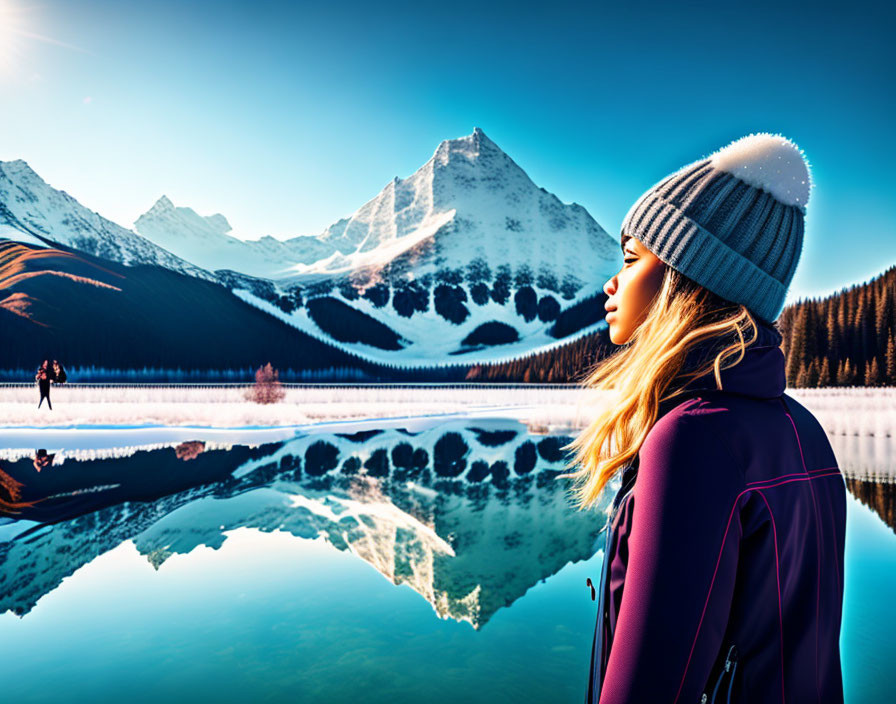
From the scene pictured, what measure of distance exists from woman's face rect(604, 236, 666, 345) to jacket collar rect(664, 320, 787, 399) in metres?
0.34

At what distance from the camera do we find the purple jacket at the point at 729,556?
118 centimetres

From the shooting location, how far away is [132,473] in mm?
12758

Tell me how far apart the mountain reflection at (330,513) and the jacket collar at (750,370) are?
4873 millimetres


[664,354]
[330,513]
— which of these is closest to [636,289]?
[664,354]

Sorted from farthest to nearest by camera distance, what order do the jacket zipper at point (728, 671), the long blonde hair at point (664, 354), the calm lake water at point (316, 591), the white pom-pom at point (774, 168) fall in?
the calm lake water at point (316, 591), the white pom-pom at point (774, 168), the long blonde hair at point (664, 354), the jacket zipper at point (728, 671)

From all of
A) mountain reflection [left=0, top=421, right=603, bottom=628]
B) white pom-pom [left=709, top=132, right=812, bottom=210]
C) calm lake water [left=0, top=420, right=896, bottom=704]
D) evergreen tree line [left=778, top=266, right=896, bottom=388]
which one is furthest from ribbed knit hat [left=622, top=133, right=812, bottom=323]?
evergreen tree line [left=778, top=266, right=896, bottom=388]

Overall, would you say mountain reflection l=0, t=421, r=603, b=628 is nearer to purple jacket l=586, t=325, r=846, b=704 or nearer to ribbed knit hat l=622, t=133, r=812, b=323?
purple jacket l=586, t=325, r=846, b=704

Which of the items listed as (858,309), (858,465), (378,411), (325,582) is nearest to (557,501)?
(325,582)

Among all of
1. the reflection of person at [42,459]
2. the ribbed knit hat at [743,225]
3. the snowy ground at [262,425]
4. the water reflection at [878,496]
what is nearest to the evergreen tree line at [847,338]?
the snowy ground at [262,425]

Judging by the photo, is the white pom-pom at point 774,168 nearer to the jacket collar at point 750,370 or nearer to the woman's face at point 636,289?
the woman's face at point 636,289

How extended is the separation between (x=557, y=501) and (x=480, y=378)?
108m

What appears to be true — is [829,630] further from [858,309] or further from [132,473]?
[858,309]

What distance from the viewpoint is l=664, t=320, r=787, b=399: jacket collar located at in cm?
132

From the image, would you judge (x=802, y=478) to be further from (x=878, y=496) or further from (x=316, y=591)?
(x=878, y=496)
